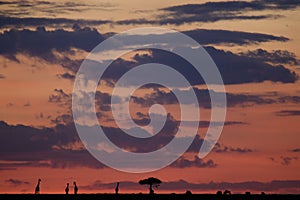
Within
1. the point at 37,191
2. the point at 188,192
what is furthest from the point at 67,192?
the point at 188,192

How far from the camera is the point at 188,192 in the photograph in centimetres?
12325
